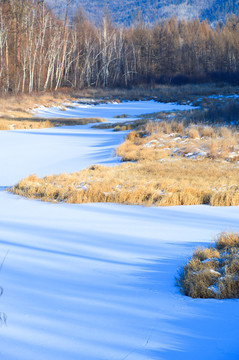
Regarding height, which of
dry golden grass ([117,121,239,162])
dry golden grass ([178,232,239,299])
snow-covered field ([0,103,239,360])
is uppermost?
dry golden grass ([117,121,239,162])

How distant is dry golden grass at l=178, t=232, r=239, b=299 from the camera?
3064mm

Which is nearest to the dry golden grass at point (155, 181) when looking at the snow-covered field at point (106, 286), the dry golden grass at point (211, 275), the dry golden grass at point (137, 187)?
the dry golden grass at point (137, 187)

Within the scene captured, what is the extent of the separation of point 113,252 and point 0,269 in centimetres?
125

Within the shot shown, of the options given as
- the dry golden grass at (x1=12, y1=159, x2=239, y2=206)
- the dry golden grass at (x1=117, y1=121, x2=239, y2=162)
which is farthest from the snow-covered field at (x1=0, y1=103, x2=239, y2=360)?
the dry golden grass at (x1=117, y1=121, x2=239, y2=162)

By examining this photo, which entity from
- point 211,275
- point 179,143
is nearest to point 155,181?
point 211,275

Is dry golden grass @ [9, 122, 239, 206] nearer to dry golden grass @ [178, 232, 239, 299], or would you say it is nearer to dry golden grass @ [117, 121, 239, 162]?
dry golden grass @ [117, 121, 239, 162]

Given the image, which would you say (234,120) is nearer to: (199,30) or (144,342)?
(144,342)

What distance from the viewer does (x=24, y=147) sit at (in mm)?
13812

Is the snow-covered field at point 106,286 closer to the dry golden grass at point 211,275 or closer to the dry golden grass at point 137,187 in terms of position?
the dry golden grass at point 211,275

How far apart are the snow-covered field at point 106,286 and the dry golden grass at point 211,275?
0.11 meters

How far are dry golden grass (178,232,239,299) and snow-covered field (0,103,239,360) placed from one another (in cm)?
11

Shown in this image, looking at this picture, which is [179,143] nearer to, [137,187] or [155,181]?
[155,181]

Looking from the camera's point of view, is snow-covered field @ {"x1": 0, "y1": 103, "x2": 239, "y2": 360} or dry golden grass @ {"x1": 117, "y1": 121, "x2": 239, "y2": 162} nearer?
snow-covered field @ {"x1": 0, "y1": 103, "x2": 239, "y2": 360}

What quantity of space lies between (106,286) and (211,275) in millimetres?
951
